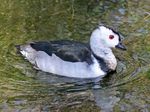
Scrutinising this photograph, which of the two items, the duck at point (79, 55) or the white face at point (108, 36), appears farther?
the white face at point (108, 36)

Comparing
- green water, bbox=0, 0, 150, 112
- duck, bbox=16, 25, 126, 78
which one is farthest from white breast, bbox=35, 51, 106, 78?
green water, bbox=0, 0, 150, 112

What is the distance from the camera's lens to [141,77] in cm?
885

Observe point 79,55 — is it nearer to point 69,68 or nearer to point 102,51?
point 69,68

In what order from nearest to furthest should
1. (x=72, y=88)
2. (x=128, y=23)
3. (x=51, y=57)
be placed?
(x=72, y=88), (x=51, y=57), (x=128, y=23)

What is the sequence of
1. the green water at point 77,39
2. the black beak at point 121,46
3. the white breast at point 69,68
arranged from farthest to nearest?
the black beak at point 121,46 → the white breast at point 69,68 → the green water at point 77,39

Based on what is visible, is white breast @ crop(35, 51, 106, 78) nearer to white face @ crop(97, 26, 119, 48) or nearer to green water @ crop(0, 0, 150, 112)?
green water @ crop(0, 0, 150, 112)

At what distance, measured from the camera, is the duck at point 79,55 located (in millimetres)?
9008

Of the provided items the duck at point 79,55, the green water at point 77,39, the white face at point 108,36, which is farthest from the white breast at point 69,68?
the white face at point 108,36

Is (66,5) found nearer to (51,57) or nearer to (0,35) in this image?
(0,35)

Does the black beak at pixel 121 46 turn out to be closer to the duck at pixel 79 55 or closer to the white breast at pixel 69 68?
the duck at pixel 79 55

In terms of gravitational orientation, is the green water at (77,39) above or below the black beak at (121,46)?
below

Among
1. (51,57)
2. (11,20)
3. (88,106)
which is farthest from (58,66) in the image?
(11,20)

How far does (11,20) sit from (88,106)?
3392 millimetres

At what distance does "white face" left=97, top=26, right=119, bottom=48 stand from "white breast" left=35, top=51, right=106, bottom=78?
37 centimetres
